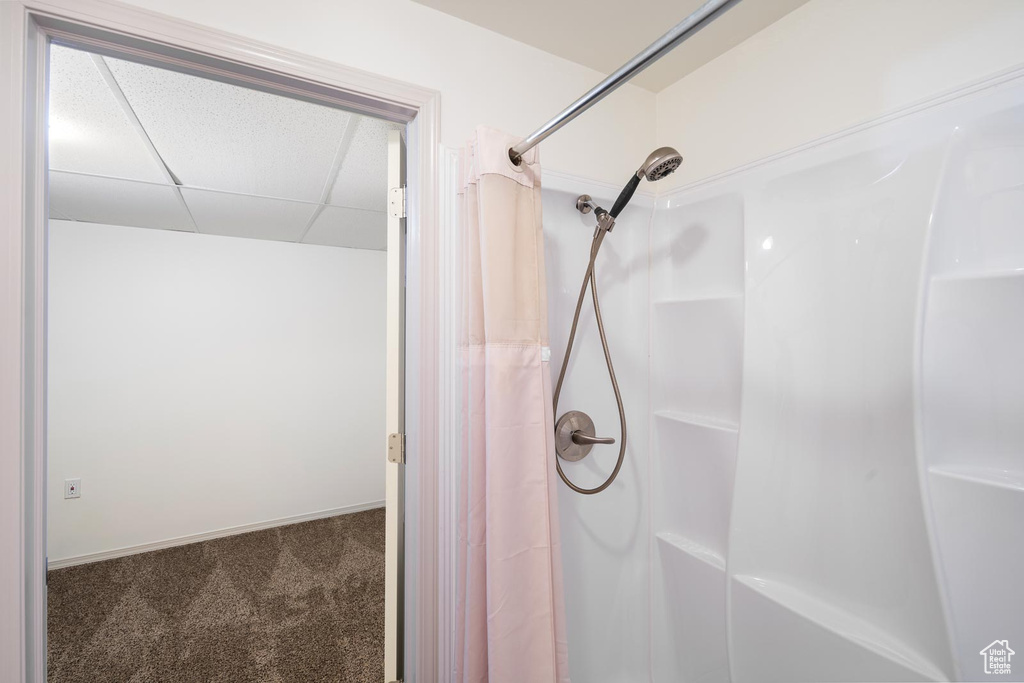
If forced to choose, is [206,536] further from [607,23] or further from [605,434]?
[607,23]

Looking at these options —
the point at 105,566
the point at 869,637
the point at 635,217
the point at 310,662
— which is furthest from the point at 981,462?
the point at 105,566

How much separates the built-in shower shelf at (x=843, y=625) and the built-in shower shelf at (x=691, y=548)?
0.35ft

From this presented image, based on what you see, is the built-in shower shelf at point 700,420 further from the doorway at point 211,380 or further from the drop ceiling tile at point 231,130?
the drop ceiling tile at point 231,130

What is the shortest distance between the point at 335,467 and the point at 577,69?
3.64 m

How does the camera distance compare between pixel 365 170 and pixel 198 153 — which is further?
pixel 365 170

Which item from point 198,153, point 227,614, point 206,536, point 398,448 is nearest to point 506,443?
point 398,448

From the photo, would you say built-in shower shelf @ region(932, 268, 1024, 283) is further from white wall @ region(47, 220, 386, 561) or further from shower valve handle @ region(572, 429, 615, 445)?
white wall @ region(47, 220, 386, 561)

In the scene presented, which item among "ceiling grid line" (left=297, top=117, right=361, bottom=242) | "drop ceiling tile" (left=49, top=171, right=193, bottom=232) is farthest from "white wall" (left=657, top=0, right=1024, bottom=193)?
"drop ceiling tile" (left=49, top=171, right=193, bottom=232)

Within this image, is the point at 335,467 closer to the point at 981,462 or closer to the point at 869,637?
the point at 869,637

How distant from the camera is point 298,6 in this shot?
3.34 ft

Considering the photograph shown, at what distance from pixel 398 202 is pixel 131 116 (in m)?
1.26

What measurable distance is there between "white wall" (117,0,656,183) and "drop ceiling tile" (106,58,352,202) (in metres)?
0.38

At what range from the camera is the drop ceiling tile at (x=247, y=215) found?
2508 millimetres

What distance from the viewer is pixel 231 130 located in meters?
1.69
